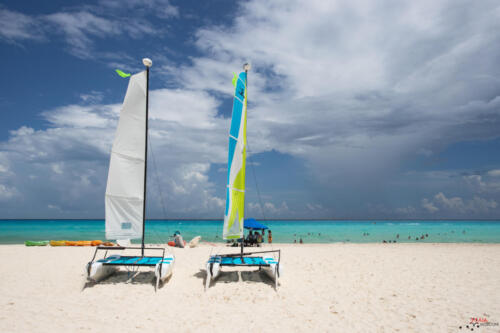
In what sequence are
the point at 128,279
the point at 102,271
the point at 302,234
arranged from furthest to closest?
1. the point at 302,234
2. the point at 128,279
3. the point at 102,271

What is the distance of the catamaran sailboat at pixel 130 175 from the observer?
839 cm

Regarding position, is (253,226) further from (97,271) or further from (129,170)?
(97,271)

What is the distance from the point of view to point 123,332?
5.16m

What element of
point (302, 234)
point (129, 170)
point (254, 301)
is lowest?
point (302, 234)

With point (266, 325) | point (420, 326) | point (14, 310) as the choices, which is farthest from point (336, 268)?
point (14, 310)

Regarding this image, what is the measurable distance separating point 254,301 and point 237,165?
3723 mm

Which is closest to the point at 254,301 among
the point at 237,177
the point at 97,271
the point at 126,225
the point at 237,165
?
the point at 237,177

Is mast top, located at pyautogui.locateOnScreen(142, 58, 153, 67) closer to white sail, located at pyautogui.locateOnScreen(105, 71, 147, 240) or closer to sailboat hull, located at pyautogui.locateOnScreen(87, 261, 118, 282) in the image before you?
white sail, located at pyautogui.locateOnScreen(105, 71, 147, 240)

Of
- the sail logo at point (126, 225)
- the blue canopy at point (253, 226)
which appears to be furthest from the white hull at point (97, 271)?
the blue canopy at point (253, 226)

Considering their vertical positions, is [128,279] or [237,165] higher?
[237,165]

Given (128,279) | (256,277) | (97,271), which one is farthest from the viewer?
(256,277)

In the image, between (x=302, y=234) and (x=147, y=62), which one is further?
(x=302, y=234)

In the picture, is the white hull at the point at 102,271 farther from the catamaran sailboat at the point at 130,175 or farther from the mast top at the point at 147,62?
the mast top at the point at 147,62

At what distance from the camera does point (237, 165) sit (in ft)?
28.5
